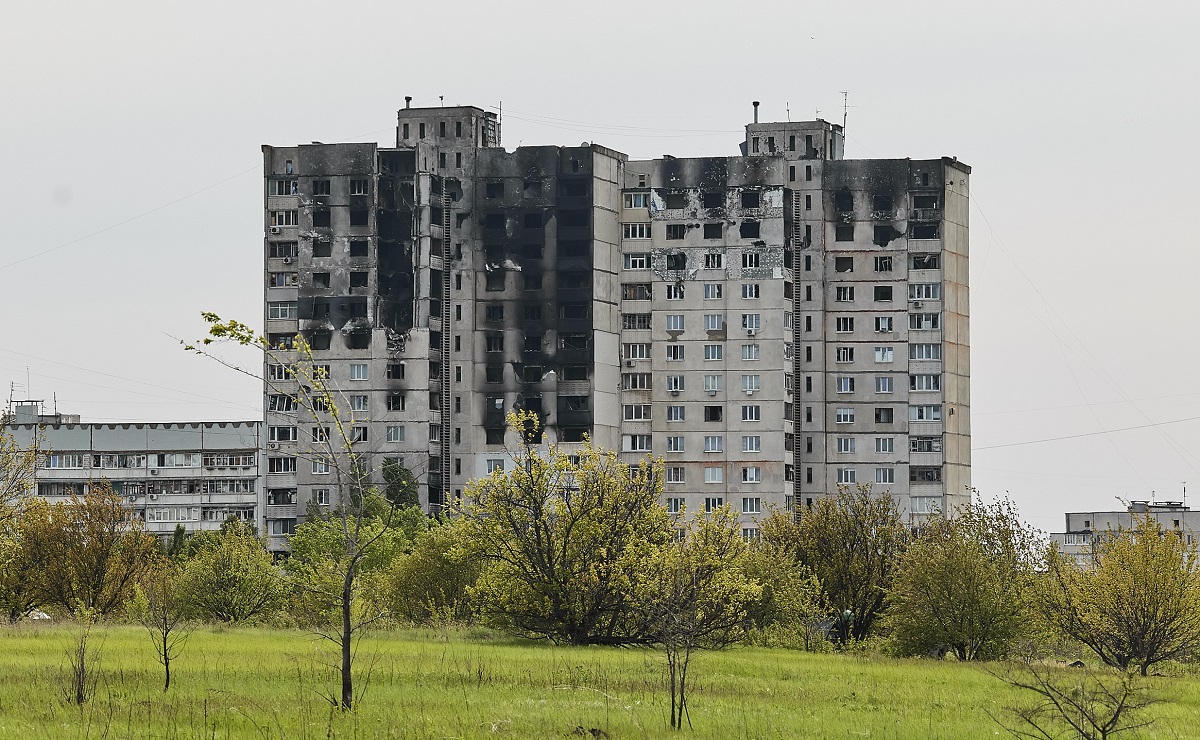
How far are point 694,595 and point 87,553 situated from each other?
50.3 meters

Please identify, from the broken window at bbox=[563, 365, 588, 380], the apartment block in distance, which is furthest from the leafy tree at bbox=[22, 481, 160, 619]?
the apartment block in distance

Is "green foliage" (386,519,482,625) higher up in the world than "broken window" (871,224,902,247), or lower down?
lower down

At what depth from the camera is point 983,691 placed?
46.7m

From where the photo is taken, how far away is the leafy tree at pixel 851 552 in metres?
84.3

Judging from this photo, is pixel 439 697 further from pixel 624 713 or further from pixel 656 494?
pixel 656 494

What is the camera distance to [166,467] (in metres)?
186

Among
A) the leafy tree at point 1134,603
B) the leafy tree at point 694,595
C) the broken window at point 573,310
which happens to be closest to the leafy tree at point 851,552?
the leafy tree at point 694,595

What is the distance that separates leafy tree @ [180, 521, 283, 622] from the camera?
82.8 metres

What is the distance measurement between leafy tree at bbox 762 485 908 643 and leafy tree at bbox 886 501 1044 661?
12727 millimetres

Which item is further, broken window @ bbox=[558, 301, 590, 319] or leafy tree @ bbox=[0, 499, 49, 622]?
broken window @ bbox=[558, 301, 590, 319]

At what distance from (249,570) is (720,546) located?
29331 millimetres

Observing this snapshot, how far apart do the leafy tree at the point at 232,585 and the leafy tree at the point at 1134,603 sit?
40.3 metres

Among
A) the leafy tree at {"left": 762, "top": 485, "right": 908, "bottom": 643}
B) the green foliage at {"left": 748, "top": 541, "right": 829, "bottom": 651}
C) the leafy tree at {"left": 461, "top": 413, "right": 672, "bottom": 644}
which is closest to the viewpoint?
the leafy tree at {"left": 461, "top": 413, "right": 672, "bottom": 644}

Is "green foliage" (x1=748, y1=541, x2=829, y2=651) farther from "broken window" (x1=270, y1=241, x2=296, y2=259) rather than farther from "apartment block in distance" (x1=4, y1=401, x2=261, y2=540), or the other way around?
"apartment block in distance" (x1=4, y1=401, x2=261, y2=540)
